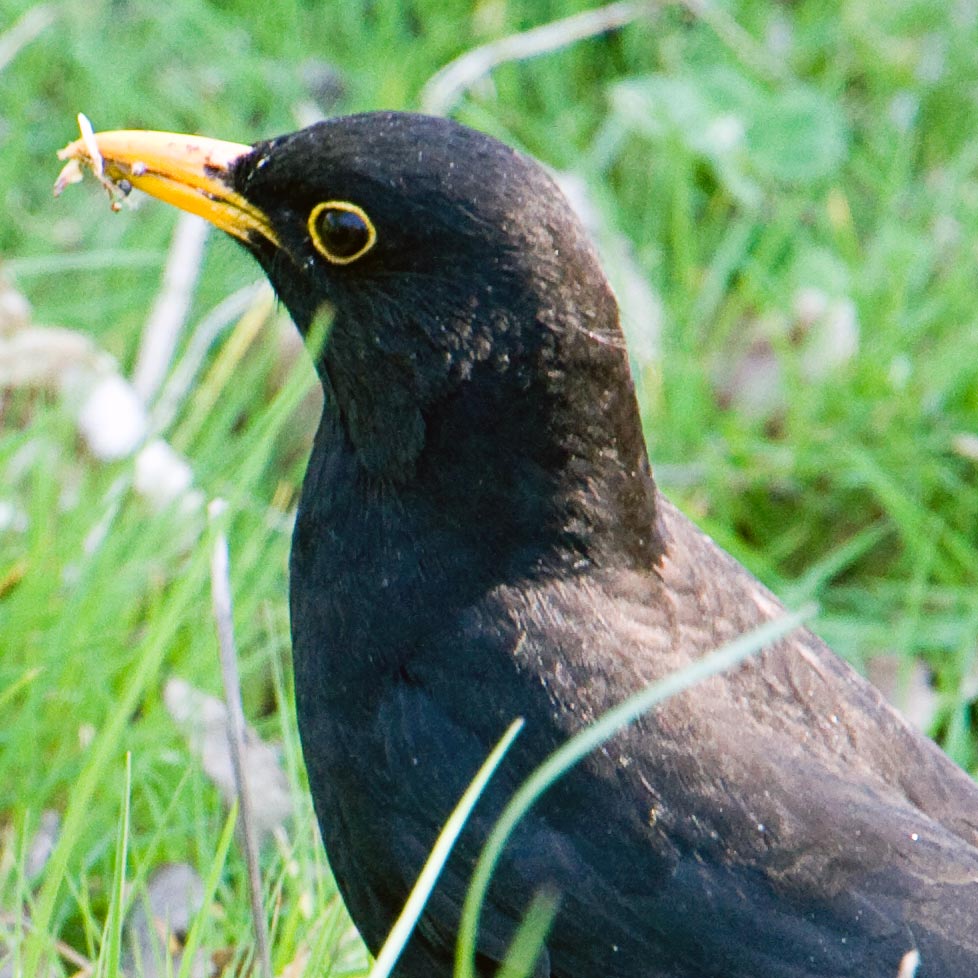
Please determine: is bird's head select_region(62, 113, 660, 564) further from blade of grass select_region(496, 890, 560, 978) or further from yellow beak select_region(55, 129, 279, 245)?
blade of grass select_region(496, 890, 560, 978)

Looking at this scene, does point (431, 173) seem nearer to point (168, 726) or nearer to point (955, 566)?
point (168, 726)

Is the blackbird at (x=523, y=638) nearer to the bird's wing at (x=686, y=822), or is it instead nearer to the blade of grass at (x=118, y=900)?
the bird's wing at (x=686, y=822)

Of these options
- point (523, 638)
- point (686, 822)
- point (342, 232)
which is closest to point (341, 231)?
point (342, 232)

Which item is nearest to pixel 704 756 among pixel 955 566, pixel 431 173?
pixel 431 173

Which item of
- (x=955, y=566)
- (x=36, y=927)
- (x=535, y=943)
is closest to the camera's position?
(x=36, y=927)

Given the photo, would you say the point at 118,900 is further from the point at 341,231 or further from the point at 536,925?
the point at 341,231

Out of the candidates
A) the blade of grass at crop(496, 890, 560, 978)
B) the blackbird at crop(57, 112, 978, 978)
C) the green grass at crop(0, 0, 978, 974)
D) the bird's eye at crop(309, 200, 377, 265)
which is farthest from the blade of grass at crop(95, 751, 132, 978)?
the bird's eye at crop(309, 200, 377, 265)
